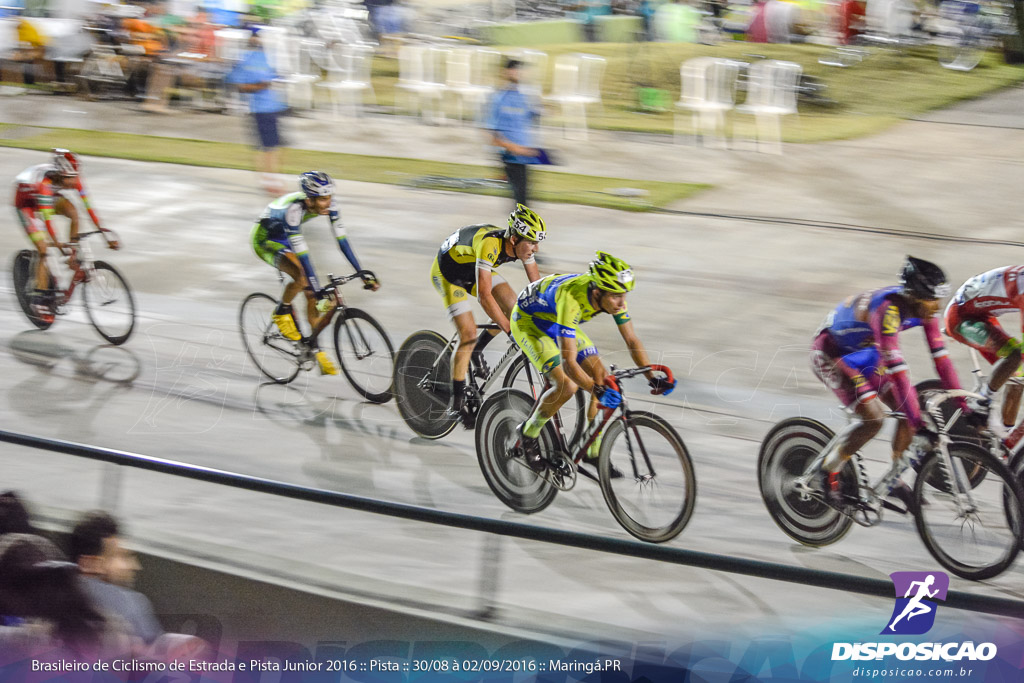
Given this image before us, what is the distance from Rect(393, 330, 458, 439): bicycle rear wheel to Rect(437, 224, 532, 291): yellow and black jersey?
1.41 feet

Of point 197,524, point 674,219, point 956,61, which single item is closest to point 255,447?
point 197,524

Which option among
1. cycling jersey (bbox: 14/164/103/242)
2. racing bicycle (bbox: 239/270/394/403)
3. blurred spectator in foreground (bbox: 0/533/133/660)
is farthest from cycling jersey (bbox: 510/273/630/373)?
cycling jersey (bbox: 14/164/103/242)

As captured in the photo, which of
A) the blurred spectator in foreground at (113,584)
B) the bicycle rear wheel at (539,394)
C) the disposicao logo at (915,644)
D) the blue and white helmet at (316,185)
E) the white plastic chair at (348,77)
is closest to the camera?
the disposicao logo at (915,644)

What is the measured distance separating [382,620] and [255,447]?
2.74m

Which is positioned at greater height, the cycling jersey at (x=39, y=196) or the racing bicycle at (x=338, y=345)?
the cycling jersey at (x=39, y=196)

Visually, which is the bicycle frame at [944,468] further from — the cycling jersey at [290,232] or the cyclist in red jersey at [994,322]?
the cycling jersey at [290,232]

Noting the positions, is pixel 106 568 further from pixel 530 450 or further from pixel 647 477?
pixel 647 477

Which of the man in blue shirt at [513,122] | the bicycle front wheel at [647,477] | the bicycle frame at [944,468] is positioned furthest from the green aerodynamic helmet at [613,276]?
the man in blue shirt at [513,122]

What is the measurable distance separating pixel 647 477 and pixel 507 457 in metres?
0.86

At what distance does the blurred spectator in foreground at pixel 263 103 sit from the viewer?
1137cm

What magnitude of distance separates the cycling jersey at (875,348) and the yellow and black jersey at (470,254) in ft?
5.77

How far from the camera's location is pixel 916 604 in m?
3.01

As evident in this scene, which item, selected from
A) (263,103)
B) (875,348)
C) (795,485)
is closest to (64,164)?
(263,103)

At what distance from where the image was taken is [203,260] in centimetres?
1035
